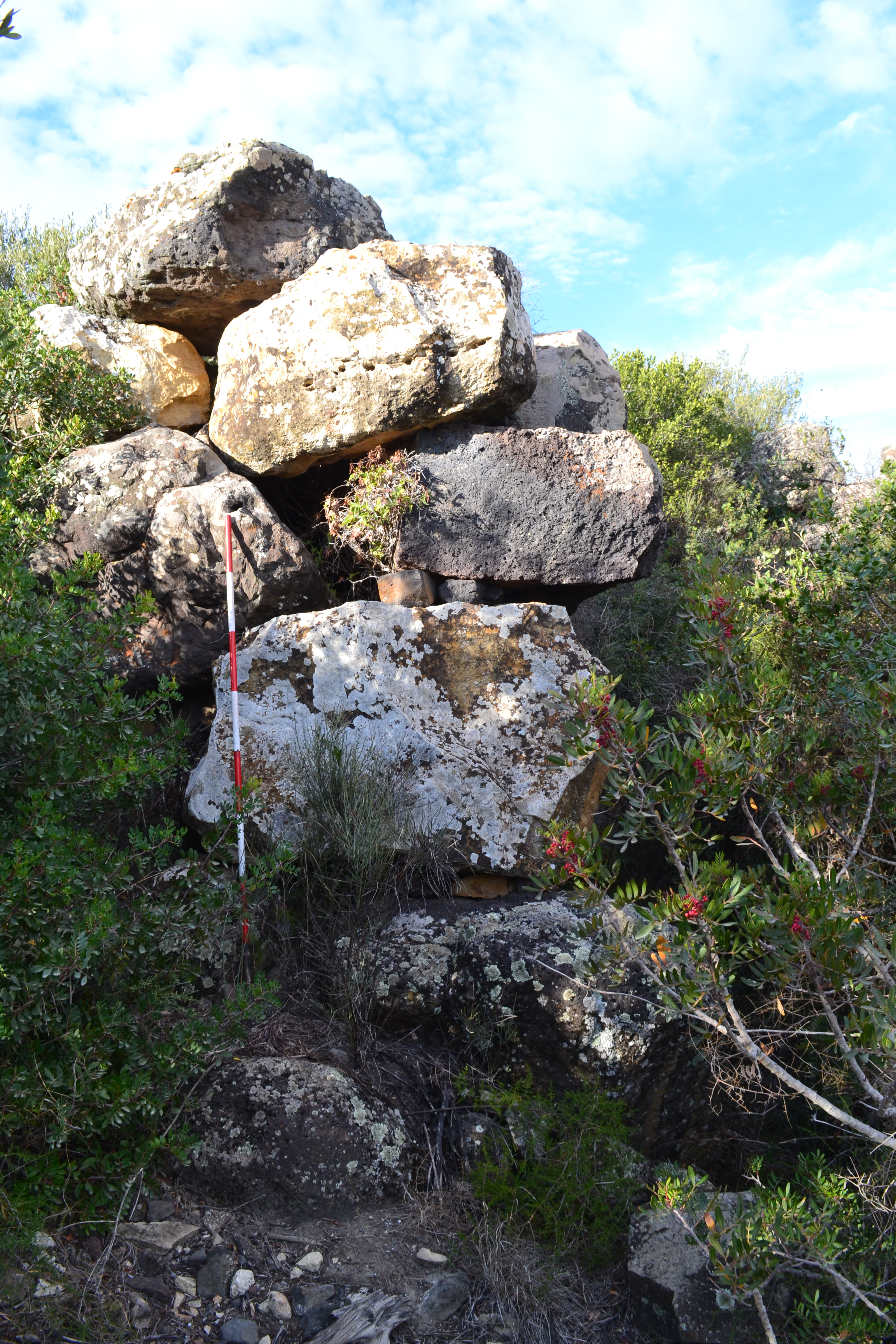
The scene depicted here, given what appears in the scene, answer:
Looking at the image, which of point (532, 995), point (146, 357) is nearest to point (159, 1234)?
point (532, 995)

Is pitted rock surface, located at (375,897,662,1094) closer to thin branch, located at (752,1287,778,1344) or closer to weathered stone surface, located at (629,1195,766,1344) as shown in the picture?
weathered stone surface, located at (629,1195,766,1344)

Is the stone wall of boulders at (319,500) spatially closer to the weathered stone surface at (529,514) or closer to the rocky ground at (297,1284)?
the weathered stone surface at (529,514)

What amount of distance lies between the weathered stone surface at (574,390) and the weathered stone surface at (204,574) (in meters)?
2.22

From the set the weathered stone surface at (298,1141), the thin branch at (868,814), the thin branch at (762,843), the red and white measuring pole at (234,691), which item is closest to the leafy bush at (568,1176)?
the weathered stone surface at (298,1141)

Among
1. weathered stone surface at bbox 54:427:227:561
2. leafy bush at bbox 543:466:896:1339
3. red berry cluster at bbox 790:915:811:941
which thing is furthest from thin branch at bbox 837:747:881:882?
weathered stone surface at bbox 54:427:227:561

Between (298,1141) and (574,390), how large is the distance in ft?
18.6

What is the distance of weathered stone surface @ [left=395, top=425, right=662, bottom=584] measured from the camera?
5984 millimetres

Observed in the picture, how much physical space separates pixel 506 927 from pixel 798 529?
4.94 m

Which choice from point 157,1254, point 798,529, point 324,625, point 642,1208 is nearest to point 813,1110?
point 642,1208

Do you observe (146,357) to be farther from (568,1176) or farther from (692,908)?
(568,1176)

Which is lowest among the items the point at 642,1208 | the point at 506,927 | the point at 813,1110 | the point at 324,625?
the point at 813,1110

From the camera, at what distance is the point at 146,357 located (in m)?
6.70

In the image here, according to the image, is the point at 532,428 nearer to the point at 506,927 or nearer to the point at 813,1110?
the point at 506,927

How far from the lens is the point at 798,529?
778 cm
